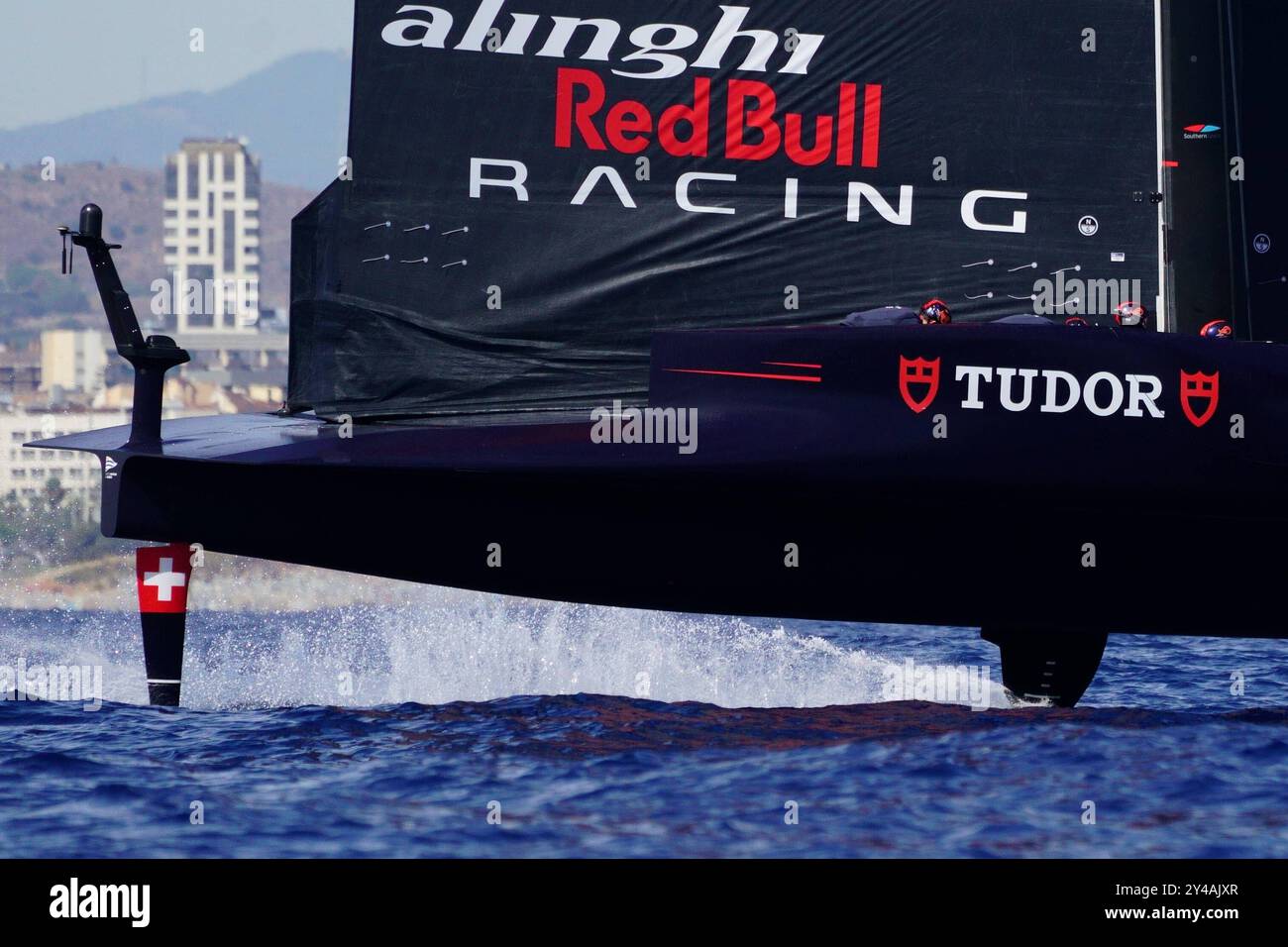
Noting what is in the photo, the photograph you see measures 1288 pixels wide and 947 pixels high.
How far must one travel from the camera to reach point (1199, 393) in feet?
33.7

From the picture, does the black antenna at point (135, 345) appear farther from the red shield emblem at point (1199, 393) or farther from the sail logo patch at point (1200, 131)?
the sail logo patch at point (1200, 131)

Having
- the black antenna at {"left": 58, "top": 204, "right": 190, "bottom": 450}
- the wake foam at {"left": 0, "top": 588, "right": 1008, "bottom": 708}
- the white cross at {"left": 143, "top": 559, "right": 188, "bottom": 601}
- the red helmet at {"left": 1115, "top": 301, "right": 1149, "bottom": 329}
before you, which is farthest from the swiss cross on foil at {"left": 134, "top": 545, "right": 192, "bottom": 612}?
the red helmet at {"left": 1115, "top": 301, "right": 1149, "bottom": 329}

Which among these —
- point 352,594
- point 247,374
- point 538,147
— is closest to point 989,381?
point 538,147

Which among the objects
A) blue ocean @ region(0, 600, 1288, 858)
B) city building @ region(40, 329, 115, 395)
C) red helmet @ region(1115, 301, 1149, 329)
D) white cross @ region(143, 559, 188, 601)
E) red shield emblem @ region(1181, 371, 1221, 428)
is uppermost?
city building @ region(40, 329, 115, 395)

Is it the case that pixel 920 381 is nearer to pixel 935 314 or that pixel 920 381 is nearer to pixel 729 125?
pixel 935 314

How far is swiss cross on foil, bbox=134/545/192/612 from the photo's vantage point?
10.8 m

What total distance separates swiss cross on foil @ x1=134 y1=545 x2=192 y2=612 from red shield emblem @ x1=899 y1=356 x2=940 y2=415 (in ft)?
14.0

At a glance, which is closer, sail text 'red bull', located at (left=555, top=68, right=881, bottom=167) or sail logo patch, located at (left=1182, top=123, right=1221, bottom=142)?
sail text 'red bull', located at (left=555, top=68, right=881, bottom=167)

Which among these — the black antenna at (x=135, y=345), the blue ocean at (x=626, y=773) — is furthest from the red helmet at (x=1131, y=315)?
the black antenna at (x=135, y=345)

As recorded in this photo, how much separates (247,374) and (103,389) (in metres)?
28.7

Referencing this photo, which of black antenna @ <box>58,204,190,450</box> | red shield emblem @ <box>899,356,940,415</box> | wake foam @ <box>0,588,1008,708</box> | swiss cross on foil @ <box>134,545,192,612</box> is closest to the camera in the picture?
red shield emblem @ <box>899,356,940,415</box>

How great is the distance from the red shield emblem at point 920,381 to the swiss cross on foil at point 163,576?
425cm

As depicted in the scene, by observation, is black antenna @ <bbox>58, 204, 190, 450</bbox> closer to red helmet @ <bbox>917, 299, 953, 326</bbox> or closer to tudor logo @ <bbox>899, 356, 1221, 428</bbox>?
tudor logo @ <bbox>899, 356, 1221, 428</bbox>

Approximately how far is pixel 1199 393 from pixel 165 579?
6013 millimetres
